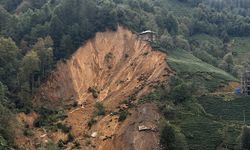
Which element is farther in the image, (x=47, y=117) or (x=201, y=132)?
(x=47, y=117)

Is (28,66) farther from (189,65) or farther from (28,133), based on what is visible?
(189,65)

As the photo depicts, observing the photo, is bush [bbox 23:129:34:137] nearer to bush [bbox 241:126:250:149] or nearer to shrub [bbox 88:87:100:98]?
shrub [bbox 88:87:100:98]

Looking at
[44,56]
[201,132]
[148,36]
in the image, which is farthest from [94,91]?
[201,132]

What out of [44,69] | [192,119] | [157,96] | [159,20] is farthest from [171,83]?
[159,20]

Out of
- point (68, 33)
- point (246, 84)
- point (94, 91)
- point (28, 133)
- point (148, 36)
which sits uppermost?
point (68, 33)

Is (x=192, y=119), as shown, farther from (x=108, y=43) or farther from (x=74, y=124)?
(x=108, y=43)

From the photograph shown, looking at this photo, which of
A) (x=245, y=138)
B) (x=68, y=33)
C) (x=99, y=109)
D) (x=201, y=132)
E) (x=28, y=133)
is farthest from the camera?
(x=68, y=33)
